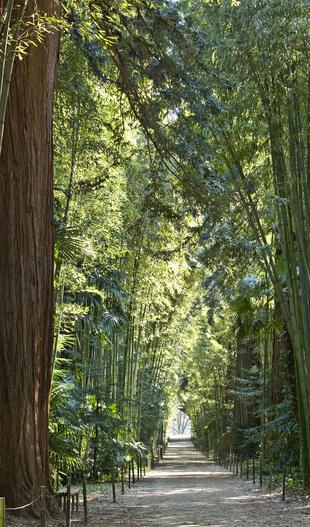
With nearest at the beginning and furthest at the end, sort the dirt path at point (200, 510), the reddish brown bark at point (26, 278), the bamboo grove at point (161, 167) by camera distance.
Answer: the reddish brown bark at point (26, 278) → the dirt path at point (200, 510) → the bamboo grove at point (161, 167)

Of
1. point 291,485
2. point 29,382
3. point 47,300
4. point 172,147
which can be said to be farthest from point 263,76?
point 291,485

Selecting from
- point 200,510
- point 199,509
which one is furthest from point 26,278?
point 199,509

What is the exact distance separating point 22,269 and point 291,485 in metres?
6.86

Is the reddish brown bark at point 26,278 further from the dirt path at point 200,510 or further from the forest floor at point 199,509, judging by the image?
the dirt path at point 200,510

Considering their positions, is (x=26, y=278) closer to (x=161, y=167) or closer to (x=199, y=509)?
(x=199, y=509)

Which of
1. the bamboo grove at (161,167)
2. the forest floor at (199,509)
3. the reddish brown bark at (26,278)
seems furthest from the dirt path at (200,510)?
the reddish brown bark at (26,278)

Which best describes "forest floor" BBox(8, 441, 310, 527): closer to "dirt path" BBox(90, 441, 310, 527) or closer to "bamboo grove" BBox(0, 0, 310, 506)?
"dirt path" BBox(90, 441, 310, 527)

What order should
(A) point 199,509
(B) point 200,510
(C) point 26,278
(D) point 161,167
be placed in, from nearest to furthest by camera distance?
(C) point 26,278, (B) point 200,510, (A) point 199,509, (D) point 161,167

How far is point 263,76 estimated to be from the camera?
9.40 meters

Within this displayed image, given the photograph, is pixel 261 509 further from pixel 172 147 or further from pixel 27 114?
pixel 27 114

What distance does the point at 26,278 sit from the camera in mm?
6719

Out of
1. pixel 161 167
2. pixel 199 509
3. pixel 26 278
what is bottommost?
pixel 199 509

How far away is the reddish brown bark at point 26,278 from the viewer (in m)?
6.50

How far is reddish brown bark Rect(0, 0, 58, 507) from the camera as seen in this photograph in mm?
6496
